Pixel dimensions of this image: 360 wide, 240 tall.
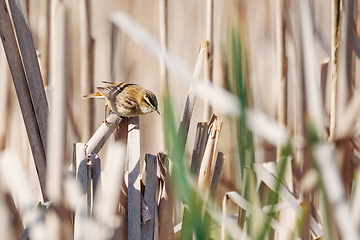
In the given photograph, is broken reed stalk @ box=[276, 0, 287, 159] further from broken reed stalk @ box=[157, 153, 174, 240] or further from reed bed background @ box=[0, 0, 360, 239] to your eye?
broken reed stalk @ box=[157, 153, 174, 240]

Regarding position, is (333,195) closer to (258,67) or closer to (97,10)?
(258,67)

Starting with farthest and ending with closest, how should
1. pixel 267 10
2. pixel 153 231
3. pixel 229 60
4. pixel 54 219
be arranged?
pixel 267 10
pixel 153 231
pixel 54 219
pixel 229 60

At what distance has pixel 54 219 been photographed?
0.96 meters

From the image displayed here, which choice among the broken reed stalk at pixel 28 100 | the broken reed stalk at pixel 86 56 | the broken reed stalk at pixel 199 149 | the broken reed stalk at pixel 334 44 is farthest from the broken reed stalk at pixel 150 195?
the broken reed stalk at pixel 86 56

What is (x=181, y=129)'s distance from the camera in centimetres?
121

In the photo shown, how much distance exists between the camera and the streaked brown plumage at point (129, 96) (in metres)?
1.82

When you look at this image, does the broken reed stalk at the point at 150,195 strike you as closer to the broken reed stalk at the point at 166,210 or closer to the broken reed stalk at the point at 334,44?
the broken reed stalk at the point at 166,210

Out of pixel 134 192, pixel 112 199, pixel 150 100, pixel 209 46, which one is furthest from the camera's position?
pixel 150 100

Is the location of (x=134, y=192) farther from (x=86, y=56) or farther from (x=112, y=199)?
(x=86, y=56)

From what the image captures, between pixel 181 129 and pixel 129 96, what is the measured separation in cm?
74

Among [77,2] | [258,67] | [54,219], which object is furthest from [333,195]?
[77,2]

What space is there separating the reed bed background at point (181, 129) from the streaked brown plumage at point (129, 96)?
0.44ft

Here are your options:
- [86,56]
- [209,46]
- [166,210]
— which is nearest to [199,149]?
[166,210]

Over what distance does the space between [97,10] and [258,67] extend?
0.76 m
